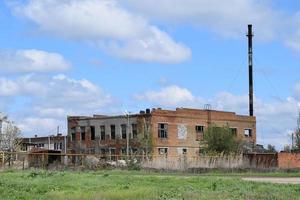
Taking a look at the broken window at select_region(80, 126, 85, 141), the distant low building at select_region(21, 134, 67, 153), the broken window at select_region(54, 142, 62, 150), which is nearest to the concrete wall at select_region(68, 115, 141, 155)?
the broken window at select_region(80, 126, 85, 141)

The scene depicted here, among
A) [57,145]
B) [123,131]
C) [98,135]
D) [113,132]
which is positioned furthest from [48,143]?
[123,131]

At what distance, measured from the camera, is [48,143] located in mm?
109188

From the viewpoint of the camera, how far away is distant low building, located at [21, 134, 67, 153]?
101000mm

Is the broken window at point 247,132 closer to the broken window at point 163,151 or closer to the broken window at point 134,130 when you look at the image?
the broken window at point 163,151

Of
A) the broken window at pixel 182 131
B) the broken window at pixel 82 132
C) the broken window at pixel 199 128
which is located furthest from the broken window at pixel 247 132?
the broken window at pixel 82 132

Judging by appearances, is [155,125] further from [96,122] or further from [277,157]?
[277,157]

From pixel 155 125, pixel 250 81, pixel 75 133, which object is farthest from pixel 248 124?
pixel 75 133

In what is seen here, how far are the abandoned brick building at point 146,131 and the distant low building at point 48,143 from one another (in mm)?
3590

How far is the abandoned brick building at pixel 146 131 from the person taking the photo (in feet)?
295

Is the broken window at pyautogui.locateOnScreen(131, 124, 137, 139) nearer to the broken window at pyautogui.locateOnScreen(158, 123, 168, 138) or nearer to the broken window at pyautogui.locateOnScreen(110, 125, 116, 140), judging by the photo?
the broken window at pyautogui.locateOnScreen(110, 125, 116, 140)

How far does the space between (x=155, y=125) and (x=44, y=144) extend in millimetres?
28582

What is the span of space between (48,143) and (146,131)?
1032 inches

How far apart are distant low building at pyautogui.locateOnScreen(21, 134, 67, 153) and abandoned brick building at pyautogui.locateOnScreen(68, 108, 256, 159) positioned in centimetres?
359

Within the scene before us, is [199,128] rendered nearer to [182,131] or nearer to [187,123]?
[187,123]
